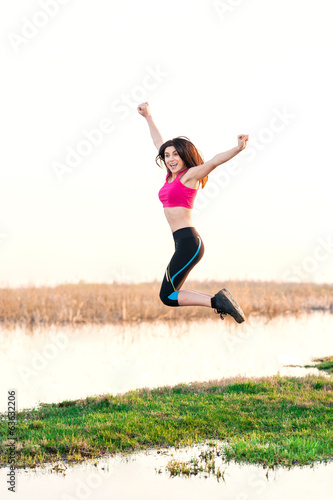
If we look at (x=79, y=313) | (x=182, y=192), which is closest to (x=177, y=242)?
(x=182, y=192)

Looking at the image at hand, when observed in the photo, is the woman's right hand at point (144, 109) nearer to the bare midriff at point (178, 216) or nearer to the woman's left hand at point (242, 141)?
the bare midriff at point (178, 216)

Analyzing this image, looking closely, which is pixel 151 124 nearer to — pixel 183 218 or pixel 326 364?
pixel 183 218

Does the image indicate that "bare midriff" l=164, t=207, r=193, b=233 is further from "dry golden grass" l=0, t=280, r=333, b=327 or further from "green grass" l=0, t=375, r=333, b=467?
"dry golden grass" l=0, t=280, r=333, b=327

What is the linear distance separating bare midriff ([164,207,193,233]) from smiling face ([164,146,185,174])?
450mm

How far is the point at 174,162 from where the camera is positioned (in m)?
6.80

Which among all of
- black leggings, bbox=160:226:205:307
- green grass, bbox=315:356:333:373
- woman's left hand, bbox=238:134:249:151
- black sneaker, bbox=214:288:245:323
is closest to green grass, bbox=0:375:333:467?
black sneaker, bbox=214:288:245:323

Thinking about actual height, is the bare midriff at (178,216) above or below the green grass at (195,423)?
above

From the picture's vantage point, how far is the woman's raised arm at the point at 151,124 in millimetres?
7703

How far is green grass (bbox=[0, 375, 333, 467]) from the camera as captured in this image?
753 cm

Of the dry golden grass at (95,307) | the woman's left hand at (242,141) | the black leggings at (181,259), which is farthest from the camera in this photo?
the dry golden grass at (95,307)

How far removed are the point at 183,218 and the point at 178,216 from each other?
0.06 m

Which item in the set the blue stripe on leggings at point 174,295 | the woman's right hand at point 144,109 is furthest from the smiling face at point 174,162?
the blue stripe on leggings at point 174,295

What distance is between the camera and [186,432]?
8336 millimetres

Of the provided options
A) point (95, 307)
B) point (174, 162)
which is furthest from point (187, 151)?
point (95, 307)
